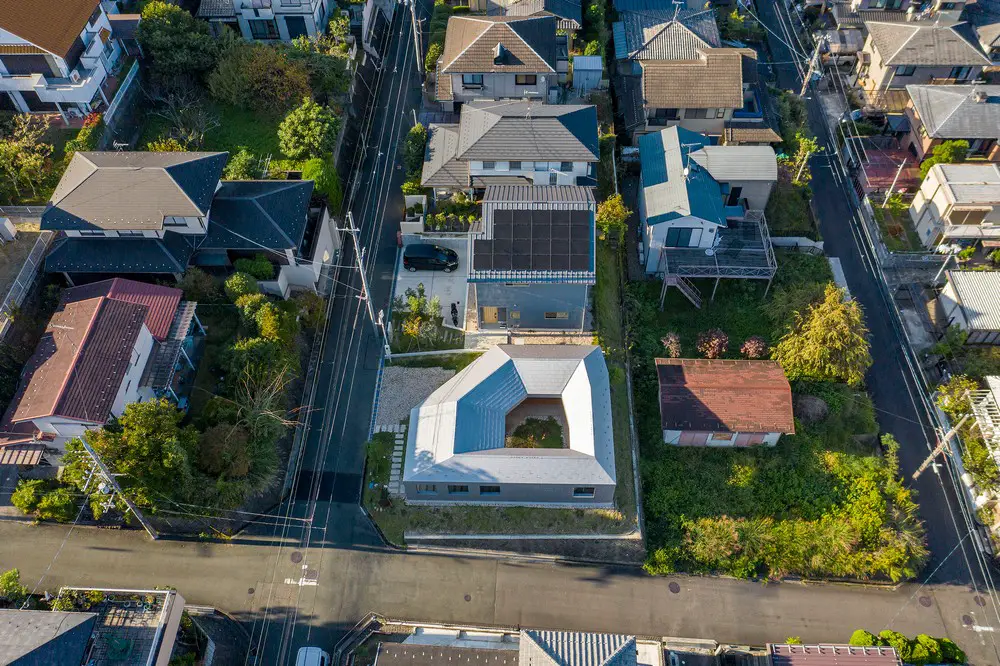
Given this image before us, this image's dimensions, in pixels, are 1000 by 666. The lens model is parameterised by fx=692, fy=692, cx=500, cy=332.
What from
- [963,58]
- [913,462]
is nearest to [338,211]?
[913,462]

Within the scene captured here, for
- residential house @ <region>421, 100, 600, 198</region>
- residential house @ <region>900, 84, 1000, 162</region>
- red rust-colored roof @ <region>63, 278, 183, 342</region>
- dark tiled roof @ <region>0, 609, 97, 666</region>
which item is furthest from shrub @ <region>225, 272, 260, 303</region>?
residential house @ <region>900, 84, 1000, 162</region>

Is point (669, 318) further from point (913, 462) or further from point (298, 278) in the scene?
point (298, 278)

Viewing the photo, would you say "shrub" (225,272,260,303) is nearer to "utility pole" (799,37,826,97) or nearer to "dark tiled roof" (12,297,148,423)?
"dark tiled roof" (12,297,148,423)

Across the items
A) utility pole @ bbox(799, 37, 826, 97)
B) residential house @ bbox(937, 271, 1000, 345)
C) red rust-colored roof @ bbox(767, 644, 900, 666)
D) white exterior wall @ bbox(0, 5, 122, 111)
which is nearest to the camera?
red rust-colored roof @ bbox(767, 644, 900, 666)

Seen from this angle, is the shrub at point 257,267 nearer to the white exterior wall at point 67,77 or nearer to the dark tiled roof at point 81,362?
the dark tiled roof at point 81,362

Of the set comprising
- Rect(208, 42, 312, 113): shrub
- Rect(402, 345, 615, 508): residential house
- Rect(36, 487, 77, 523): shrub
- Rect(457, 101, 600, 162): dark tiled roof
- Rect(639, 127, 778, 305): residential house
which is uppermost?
Rect(208, 42, 312, 113): shrub

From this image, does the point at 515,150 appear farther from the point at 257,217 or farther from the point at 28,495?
the point at 28,495
